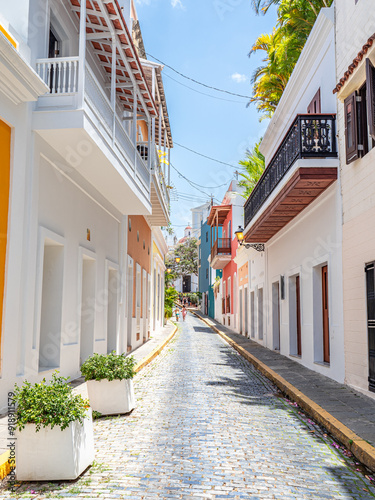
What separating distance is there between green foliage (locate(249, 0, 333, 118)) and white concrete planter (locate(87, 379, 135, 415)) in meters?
13.9

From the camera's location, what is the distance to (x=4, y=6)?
7562 mm

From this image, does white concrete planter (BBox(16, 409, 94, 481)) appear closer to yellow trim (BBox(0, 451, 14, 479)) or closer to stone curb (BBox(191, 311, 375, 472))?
yellow trim (BBox(0, 451, 14, 479))

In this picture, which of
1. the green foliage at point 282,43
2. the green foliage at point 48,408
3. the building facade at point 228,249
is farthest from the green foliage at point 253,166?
the green foliage at point 48,408

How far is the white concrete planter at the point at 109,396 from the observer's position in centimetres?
A: 722

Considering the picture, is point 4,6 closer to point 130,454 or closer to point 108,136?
point 108,136

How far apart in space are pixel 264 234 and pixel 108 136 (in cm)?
878

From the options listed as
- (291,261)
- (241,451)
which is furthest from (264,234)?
(241,451)

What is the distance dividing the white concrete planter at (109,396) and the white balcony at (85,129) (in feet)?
12.8

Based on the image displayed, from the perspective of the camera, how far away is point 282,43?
62.3ft

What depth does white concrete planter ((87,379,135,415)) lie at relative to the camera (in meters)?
7.22

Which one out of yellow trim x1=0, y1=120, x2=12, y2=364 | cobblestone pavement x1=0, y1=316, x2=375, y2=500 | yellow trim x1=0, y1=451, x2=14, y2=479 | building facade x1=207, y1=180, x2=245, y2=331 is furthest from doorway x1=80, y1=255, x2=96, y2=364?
building facade x1=207, y1=180, x2=245, y2=331

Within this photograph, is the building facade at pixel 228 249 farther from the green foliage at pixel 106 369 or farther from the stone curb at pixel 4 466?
the stone curb at pixel 4 466

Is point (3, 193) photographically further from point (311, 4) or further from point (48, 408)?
point (311, 4)

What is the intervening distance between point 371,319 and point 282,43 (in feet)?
45.3
